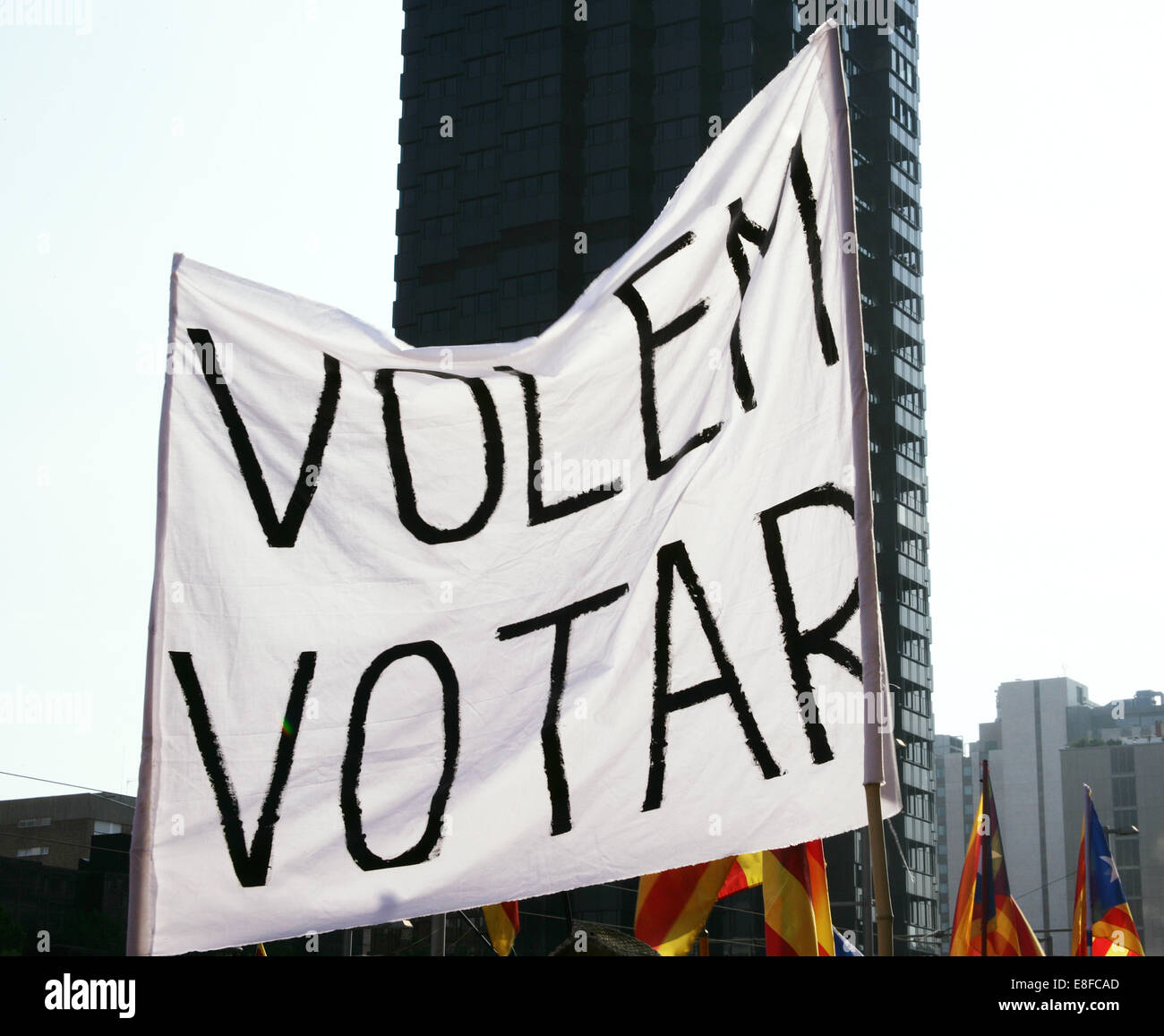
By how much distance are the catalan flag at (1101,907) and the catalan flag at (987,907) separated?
83cm

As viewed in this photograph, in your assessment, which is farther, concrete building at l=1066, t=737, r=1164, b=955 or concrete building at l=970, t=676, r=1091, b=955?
concrete building at l=970, t=676, r=1091, b=955

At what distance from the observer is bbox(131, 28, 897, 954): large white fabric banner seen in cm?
607

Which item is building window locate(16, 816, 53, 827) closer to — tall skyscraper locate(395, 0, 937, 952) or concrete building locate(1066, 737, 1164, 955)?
tall skyscraper locate(395, 0, 937, 952)

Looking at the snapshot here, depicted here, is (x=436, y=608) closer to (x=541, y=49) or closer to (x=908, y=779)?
(x=908, y=779)

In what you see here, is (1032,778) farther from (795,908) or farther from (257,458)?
(257,458)

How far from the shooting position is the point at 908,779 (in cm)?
8650

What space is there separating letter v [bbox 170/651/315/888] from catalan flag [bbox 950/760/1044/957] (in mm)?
16927

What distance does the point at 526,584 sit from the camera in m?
6.52

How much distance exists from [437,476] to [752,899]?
75.2 metres

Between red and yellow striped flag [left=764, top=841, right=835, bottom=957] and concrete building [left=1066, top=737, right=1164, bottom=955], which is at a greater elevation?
concrete building [left=1066, top=737, right=1164, bottom=955]

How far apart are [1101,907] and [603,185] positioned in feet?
230

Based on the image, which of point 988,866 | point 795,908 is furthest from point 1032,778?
point 795,908

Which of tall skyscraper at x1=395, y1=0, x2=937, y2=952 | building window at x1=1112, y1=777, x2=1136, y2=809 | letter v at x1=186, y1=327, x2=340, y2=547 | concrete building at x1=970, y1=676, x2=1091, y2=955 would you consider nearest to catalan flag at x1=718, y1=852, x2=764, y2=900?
letter v at x1=186, y1=327, x2=340, y2=547
